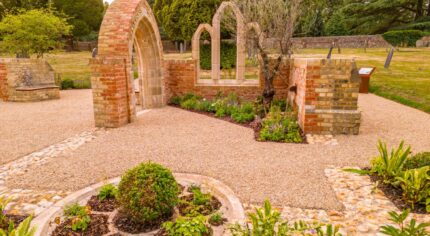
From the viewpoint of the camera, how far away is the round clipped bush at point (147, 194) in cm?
345

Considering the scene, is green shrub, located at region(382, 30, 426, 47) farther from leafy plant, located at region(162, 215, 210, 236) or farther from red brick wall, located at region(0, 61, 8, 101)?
leafy plant, located at region(162, 215, 210, 236)

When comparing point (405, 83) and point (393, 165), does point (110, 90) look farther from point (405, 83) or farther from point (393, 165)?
point (405, 83)

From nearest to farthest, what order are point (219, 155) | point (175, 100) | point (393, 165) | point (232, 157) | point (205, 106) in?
point (393, 165) < point (232, 157) < point (219, 155) < point (205, 106) < point (175, 100)

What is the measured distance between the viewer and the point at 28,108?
11469mm

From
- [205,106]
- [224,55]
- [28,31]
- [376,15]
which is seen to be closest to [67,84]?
[28,31]

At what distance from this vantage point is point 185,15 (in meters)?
20.5

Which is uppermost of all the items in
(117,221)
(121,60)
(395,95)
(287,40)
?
(287,40)

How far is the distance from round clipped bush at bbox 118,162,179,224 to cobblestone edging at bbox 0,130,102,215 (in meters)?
1.44

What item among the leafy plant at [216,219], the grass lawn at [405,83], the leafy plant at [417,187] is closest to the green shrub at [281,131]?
the leafy plant at [417,187]

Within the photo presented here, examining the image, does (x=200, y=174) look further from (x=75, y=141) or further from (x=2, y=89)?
(x=2, y=89)

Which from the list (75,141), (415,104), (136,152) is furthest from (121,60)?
(415,104)

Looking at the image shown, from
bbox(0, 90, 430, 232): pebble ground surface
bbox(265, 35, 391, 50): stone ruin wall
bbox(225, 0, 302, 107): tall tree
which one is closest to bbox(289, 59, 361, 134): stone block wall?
bbox(0, 90, 430, 232): pebble ground surface

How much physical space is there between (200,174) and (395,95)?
430 inches

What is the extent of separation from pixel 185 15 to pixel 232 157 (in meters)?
16.7
